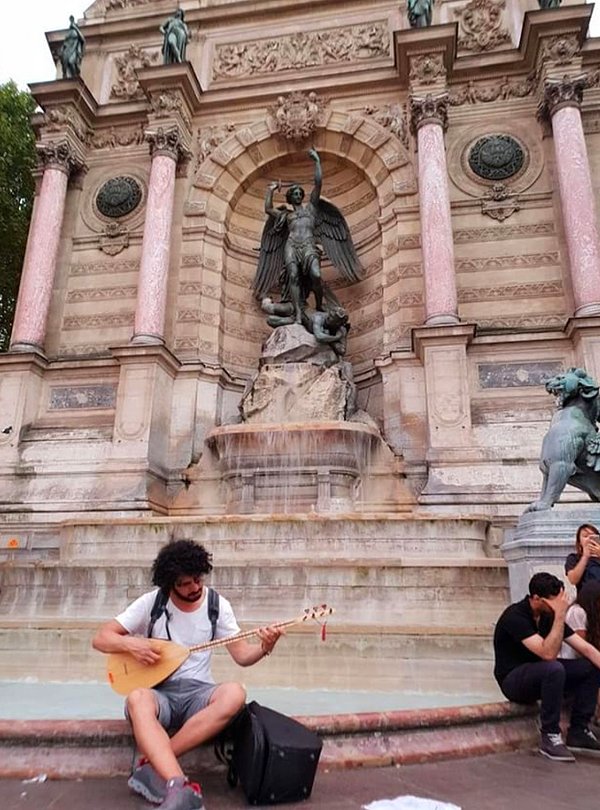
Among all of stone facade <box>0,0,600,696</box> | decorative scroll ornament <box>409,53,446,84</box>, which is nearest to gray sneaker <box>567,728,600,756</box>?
stone facade <box>0,0,600,696</box>

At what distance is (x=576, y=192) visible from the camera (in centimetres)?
1217

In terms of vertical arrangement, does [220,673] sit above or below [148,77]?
below

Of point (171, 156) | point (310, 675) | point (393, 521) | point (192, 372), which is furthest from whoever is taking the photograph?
point (171, 156)

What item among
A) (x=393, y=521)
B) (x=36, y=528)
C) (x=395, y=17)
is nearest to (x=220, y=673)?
(x=393, y=521)

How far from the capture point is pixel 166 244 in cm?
1375

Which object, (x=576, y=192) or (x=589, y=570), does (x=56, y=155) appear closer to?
(x=576, y=192)

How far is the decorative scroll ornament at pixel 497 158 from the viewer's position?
1368cm

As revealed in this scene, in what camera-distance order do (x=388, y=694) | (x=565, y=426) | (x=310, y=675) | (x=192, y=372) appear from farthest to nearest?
(x=192, y=372) < (x=565, y=426) < (x=310, y=675) < (x=388, y=694)

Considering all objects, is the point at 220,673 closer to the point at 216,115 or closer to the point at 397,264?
the point at 397,264

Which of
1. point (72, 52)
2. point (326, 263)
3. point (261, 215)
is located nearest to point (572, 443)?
point (326, 263)

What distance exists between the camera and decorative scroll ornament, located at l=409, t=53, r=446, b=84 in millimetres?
13875

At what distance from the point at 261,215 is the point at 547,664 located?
14819 millimetres

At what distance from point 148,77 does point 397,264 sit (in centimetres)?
800

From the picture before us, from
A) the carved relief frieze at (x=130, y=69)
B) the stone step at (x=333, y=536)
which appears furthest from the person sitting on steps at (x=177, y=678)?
the carved relief frieze at (x=130, y=69)
